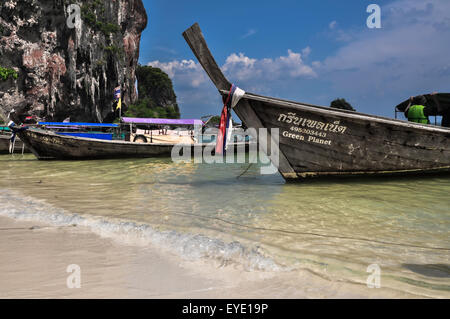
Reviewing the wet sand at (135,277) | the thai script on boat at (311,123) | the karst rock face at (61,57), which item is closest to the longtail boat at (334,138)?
the thai script on boat at (311,123)

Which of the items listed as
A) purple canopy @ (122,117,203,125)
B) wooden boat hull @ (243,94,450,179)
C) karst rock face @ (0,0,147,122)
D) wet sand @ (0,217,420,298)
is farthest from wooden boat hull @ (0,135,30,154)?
purple canopy @ (122,117,203,125)

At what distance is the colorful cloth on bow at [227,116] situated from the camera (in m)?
5.27

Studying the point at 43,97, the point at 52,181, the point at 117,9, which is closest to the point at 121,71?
the point at 117,9

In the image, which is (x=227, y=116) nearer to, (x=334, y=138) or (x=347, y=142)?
(x=334, y=138)

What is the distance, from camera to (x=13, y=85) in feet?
92.9

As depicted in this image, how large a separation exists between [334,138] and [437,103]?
14.9 feet

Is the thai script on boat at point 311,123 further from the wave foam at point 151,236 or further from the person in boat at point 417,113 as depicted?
the wave foam at point 151,236

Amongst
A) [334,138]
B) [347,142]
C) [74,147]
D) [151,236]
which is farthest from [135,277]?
[74,147]

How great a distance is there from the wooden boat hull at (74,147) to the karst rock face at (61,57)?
63.7 ft

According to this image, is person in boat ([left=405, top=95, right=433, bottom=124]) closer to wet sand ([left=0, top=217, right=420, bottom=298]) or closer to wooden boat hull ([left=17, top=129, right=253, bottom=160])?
wet sand ([left=0, top=217, right=420, bottom=298])

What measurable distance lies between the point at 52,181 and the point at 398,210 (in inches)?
245

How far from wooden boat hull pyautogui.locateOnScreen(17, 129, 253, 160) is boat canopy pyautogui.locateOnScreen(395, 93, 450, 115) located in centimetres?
846

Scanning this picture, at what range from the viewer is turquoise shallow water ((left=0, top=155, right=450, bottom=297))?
85.4 inches
